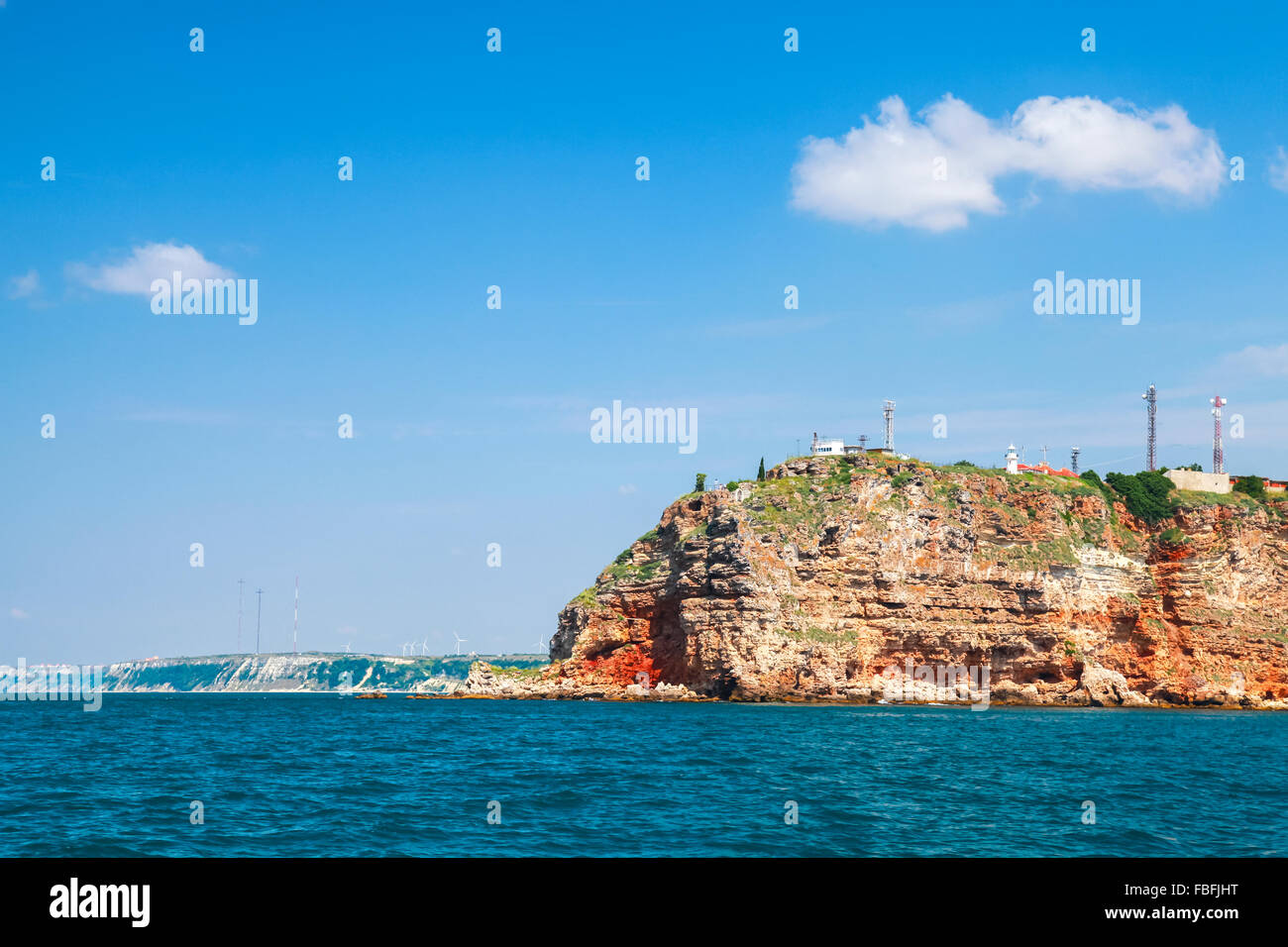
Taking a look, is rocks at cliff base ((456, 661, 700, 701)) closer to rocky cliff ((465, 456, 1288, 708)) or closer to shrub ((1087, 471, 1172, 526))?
rocky cliff ((465, 456, 1288, 708))

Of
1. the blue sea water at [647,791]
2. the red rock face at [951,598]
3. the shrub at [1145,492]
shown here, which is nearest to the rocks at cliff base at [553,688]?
the red rock face at [951,598]

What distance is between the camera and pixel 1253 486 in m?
132

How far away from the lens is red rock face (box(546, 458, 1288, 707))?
116 meters

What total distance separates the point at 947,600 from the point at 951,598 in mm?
553

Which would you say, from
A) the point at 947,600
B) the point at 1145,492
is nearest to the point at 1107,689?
the point at 947,600

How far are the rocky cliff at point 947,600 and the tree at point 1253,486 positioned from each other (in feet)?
6.30

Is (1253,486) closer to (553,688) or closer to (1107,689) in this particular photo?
(1107,689)

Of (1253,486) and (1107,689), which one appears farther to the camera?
(1253,486)

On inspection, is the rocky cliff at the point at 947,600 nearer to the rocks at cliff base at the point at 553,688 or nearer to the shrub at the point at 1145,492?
the rocks at cliff base at the point at 553,688

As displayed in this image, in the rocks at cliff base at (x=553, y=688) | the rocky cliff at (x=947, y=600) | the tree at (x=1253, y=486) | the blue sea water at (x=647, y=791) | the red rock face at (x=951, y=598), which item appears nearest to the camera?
the blue sea water at (x=647, y=791)

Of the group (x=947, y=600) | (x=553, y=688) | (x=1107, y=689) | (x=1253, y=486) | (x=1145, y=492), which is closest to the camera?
(x=1107, y=689)

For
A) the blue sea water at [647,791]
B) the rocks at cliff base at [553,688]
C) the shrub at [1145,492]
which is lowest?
the rocks at cliff base at [553,688]

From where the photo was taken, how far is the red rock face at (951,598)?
116438mm

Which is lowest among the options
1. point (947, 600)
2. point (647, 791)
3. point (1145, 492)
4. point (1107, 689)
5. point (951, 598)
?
point (1107, 689)
